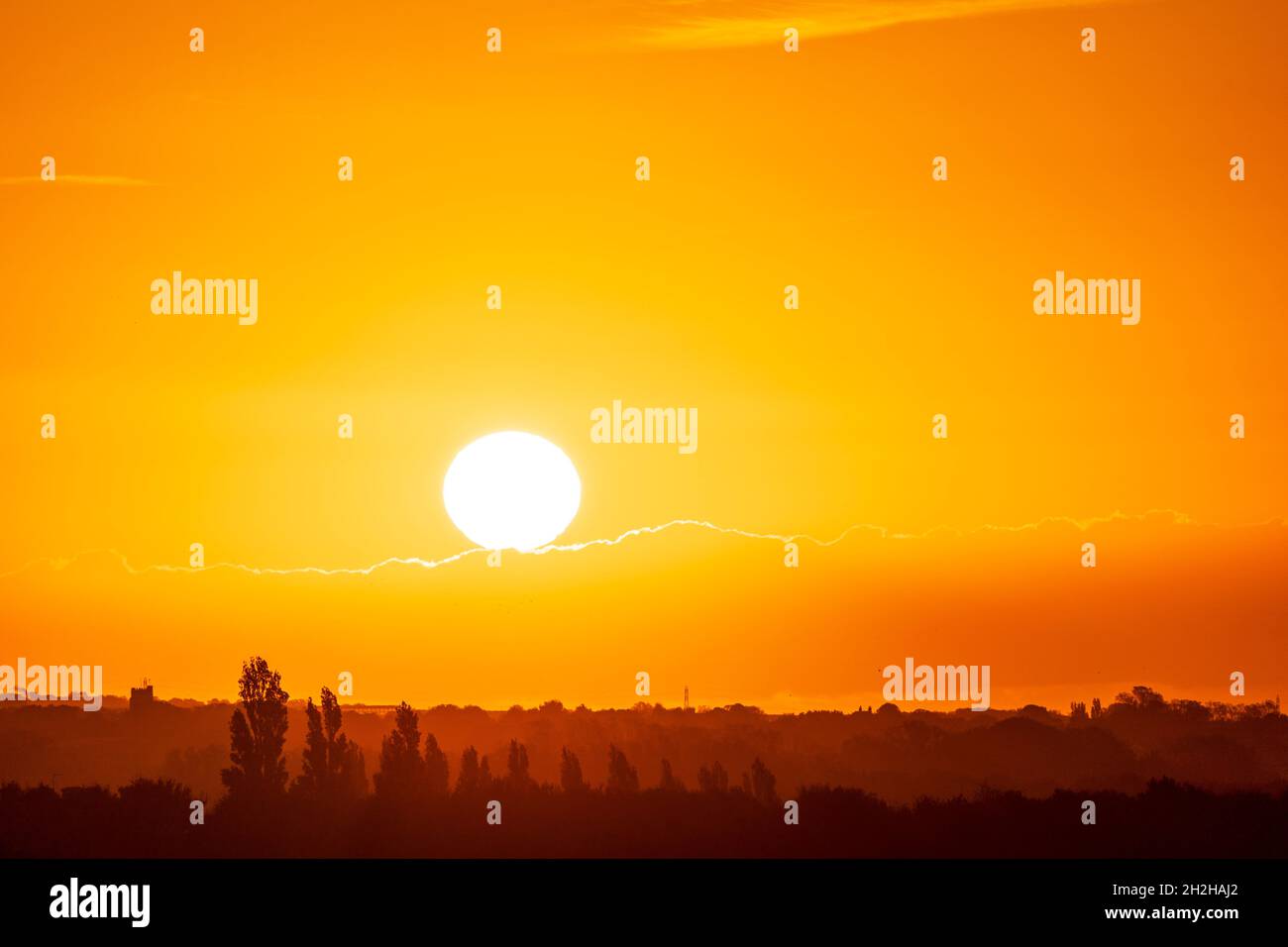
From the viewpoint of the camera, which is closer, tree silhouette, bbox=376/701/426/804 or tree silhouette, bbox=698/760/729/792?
tree silhouette, bbox=698/760/729/792

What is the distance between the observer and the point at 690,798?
8169cm

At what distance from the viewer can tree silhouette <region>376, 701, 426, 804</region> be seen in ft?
287

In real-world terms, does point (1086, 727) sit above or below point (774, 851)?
above

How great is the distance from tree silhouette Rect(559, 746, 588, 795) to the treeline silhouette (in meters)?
0.08

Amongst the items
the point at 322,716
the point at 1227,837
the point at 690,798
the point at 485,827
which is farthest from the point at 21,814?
the point at 1227,837

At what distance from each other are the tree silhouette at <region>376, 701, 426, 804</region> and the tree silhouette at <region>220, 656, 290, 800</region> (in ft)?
23.0

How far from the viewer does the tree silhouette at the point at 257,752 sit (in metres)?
90.2

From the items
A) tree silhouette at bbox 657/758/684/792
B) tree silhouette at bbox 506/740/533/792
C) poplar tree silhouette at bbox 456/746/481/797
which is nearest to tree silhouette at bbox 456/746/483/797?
poplar tree silhouette at bbox 456/746/481/797

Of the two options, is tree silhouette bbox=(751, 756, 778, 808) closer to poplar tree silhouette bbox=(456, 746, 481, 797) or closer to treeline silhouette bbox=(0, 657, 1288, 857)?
treeline silhouette bbox=(0, 657, 1288, 857)
